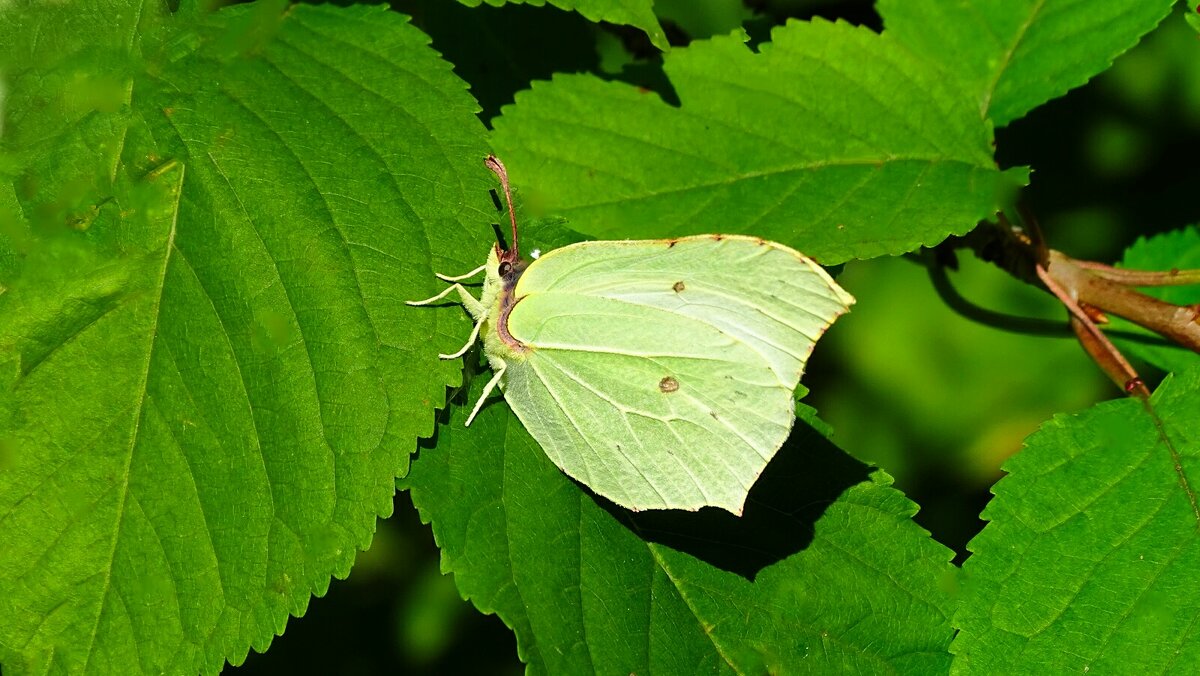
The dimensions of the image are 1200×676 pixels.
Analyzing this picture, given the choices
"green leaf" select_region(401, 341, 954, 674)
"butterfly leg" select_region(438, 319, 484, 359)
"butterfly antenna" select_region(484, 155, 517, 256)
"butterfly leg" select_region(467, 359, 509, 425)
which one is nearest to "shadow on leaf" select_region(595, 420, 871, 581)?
"green leaf" select_region(401, 341, 954, 674)

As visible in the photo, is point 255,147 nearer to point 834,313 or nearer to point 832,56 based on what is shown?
point 834,313

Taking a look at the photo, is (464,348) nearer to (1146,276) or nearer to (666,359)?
(666,359)

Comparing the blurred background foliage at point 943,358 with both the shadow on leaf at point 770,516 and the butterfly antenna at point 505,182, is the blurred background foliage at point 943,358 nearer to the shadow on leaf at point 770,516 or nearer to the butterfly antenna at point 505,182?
the butterfly antenna at point 505,182

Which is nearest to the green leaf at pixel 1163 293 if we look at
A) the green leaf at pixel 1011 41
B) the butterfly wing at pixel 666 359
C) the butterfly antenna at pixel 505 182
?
the green leaf at pixel 1011 41

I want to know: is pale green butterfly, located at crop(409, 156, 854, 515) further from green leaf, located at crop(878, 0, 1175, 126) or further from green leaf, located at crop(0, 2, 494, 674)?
green leaf, located at crop(878, 0, 1175, 126)

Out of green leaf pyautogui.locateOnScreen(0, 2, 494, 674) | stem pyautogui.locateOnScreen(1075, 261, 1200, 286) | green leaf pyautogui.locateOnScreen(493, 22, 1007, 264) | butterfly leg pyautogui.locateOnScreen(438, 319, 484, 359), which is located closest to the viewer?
green leaf pyautogui.locateOnScreen(0, 2, 494, 674)
